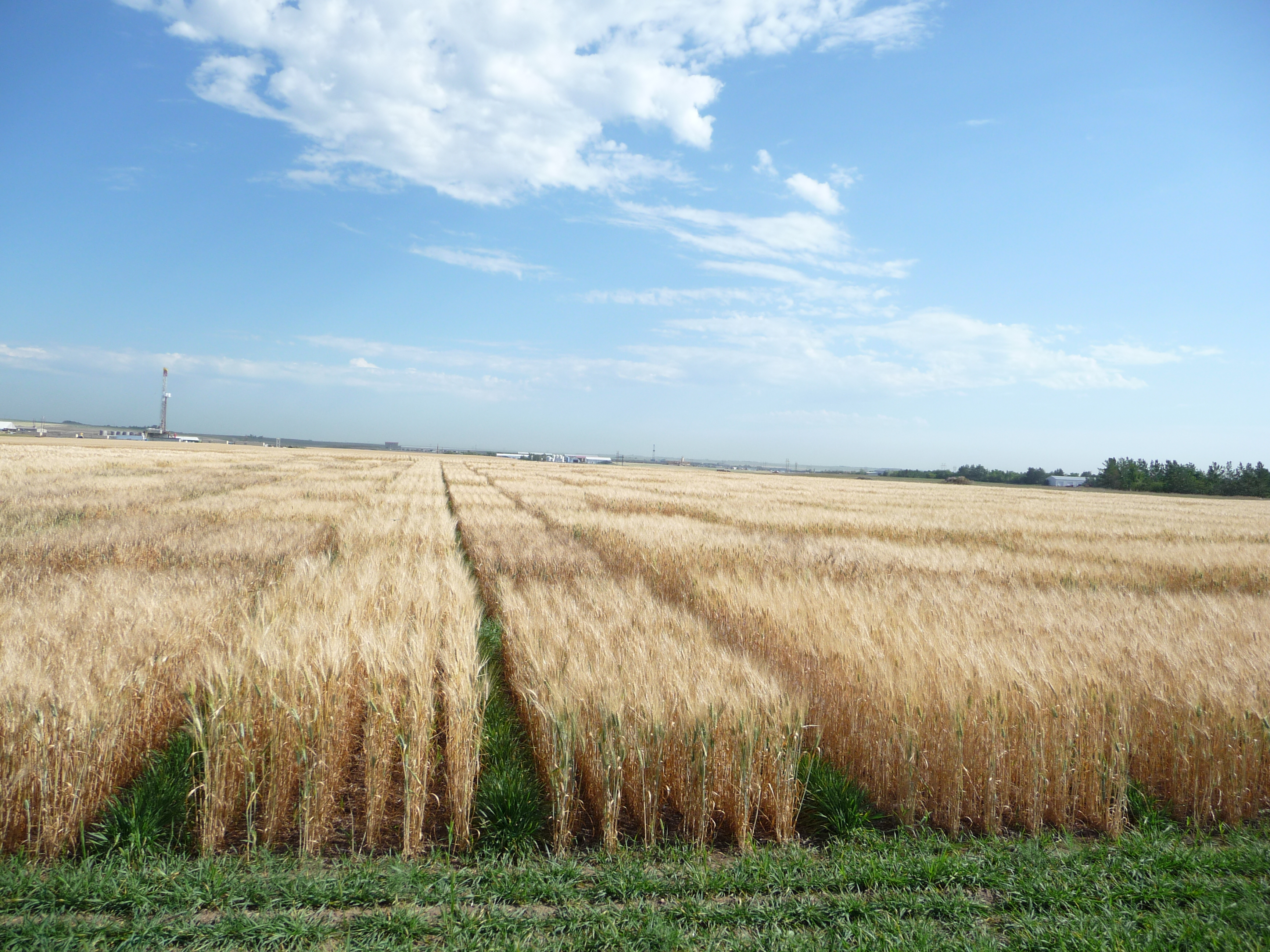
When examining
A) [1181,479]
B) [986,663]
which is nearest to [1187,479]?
[1181,479]

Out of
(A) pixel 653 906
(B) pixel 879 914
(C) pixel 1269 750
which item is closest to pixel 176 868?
(A) pixel 653 906

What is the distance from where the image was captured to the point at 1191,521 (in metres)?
27.3

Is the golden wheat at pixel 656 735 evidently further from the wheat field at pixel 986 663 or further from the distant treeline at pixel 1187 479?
the distant treeline at pixel 1187 479

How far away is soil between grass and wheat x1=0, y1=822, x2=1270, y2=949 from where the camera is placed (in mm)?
2436

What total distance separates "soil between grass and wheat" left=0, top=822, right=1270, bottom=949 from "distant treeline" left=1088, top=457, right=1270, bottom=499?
109m

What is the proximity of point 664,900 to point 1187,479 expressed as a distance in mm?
115532

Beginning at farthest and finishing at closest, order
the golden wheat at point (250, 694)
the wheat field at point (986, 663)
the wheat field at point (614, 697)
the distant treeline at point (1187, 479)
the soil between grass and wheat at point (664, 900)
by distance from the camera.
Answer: the distant treeline at point (1187, 479) → the wheat field at point (986, 663) → the wheat field at point (614, 697) → the golden wheat at point (250, 694) → the soil between grass and wheat at point (664, 900)

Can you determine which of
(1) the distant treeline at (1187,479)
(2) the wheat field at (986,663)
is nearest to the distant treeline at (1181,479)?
(1) the distant treeline at (1187,479)

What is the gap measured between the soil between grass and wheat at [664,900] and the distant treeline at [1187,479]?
359 ft

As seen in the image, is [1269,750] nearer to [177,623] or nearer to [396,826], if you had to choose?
[396,826]

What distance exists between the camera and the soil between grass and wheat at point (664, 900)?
7.99ft

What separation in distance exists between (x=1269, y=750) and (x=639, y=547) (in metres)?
8.72

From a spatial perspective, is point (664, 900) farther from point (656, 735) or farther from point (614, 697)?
point (614, 697)

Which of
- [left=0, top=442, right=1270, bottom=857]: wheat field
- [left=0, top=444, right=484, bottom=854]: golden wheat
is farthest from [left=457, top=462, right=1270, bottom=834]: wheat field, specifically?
[left=0, top=444, right=484, bottom=854]: golden wheat
